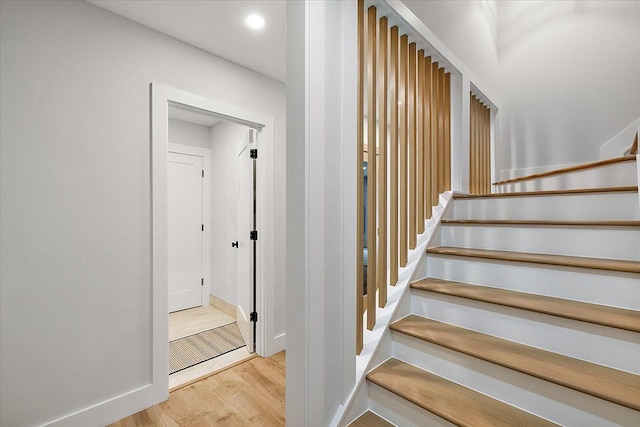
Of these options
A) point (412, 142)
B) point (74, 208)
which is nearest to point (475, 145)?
point (412, 142)

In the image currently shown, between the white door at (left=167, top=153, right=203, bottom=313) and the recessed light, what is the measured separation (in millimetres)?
2333

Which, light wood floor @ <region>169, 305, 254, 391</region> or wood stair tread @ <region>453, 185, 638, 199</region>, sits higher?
wood stair tread @ <region>453, 185, 638, 199</region>

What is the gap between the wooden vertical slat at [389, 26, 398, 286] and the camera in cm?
160

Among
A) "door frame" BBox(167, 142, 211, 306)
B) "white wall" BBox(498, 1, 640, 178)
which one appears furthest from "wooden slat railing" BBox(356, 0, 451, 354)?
"door frame" BBox(167, 142, 211, 306)

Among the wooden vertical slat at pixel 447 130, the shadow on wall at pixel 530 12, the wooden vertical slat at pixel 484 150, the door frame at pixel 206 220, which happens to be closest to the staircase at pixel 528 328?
the wooden vertical slat at pixel 447 130

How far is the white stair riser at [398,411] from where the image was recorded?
1.10 m

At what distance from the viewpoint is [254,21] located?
1.89m

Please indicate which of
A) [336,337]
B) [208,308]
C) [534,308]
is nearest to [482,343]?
[534,308]

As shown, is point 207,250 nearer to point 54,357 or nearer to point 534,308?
point 54,357

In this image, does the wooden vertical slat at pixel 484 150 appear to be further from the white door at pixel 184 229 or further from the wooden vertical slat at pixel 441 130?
the white door at pixel 184 229

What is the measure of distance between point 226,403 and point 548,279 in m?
2.05

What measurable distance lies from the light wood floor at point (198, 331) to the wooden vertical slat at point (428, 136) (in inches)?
80.4

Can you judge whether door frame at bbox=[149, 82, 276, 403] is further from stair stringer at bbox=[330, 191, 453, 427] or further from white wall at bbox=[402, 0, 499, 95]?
white wall at bbox=[402, 0, 499, 95]

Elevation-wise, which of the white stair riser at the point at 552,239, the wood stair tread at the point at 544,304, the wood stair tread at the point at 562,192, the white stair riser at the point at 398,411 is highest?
the wood stair tread at the point at 562,192
